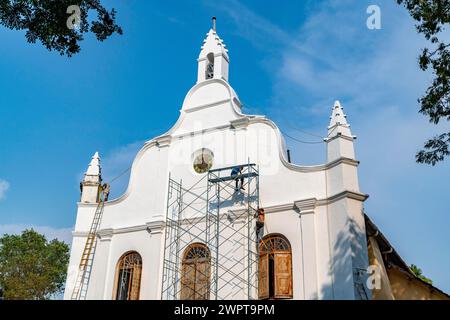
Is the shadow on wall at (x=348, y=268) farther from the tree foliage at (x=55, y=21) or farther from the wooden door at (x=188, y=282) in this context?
the tree foliage at (x=55, y=21)

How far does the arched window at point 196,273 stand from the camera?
54.5 ft

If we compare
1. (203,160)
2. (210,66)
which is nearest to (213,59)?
(210,66)

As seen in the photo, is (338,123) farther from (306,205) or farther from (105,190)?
(105,190)

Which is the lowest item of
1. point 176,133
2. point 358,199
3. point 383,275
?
point 383,275

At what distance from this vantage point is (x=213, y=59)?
69.5 feet

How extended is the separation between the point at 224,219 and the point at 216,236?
0.65m

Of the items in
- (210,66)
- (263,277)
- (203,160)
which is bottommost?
(263,277)

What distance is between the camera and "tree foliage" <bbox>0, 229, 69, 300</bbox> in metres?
34.6

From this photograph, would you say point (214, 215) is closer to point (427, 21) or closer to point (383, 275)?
point (383, 275)

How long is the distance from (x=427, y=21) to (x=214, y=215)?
9.30 m

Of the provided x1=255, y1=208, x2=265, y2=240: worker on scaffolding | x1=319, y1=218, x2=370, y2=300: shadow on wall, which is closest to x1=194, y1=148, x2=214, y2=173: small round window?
x1=255, y1=208, x2=265, y2=240: worker on scaffolding

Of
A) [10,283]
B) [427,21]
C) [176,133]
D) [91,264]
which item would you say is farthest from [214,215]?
[10,283]

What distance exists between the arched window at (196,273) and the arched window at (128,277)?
1.93 metres

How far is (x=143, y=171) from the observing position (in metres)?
19.9
